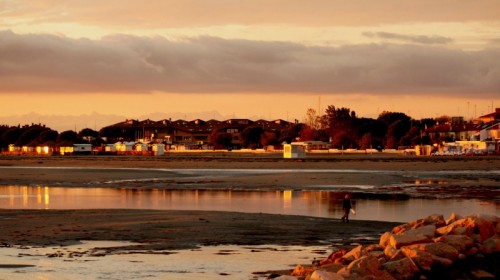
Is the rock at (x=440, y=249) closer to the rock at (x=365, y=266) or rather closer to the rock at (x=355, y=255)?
the rock at (x=355, y=255)

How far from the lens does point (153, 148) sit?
543 ft

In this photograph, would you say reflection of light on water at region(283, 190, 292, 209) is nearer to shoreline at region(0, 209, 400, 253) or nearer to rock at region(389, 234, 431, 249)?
shoreline at region(0, 209, 400, 253)

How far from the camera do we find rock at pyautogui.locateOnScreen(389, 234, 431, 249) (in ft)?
63.5

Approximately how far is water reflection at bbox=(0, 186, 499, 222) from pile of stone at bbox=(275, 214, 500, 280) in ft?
37.7

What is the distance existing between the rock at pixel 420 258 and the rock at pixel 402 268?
0.64ft

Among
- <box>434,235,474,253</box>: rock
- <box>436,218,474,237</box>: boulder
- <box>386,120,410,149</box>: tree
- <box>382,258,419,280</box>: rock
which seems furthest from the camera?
<box>386,120,410,149</box>: tree

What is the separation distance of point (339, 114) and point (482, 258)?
552ft

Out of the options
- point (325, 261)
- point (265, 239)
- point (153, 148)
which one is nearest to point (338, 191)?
point (265, 239)

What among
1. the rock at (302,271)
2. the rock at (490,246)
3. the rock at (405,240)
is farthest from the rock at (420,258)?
the rock at (490,246)

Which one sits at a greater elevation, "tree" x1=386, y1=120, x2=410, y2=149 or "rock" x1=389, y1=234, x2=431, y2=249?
"tree" x1=386, y1=120, x2=410, y2=149

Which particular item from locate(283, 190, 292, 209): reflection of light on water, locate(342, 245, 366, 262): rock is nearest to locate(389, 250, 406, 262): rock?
locate(342, 245, 366, 262): rock

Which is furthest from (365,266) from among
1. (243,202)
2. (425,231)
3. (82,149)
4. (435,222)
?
(82,149)

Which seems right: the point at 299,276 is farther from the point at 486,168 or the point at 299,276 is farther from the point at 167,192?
the point at 486,168

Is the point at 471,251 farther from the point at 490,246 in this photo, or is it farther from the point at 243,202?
the point at 243,202
